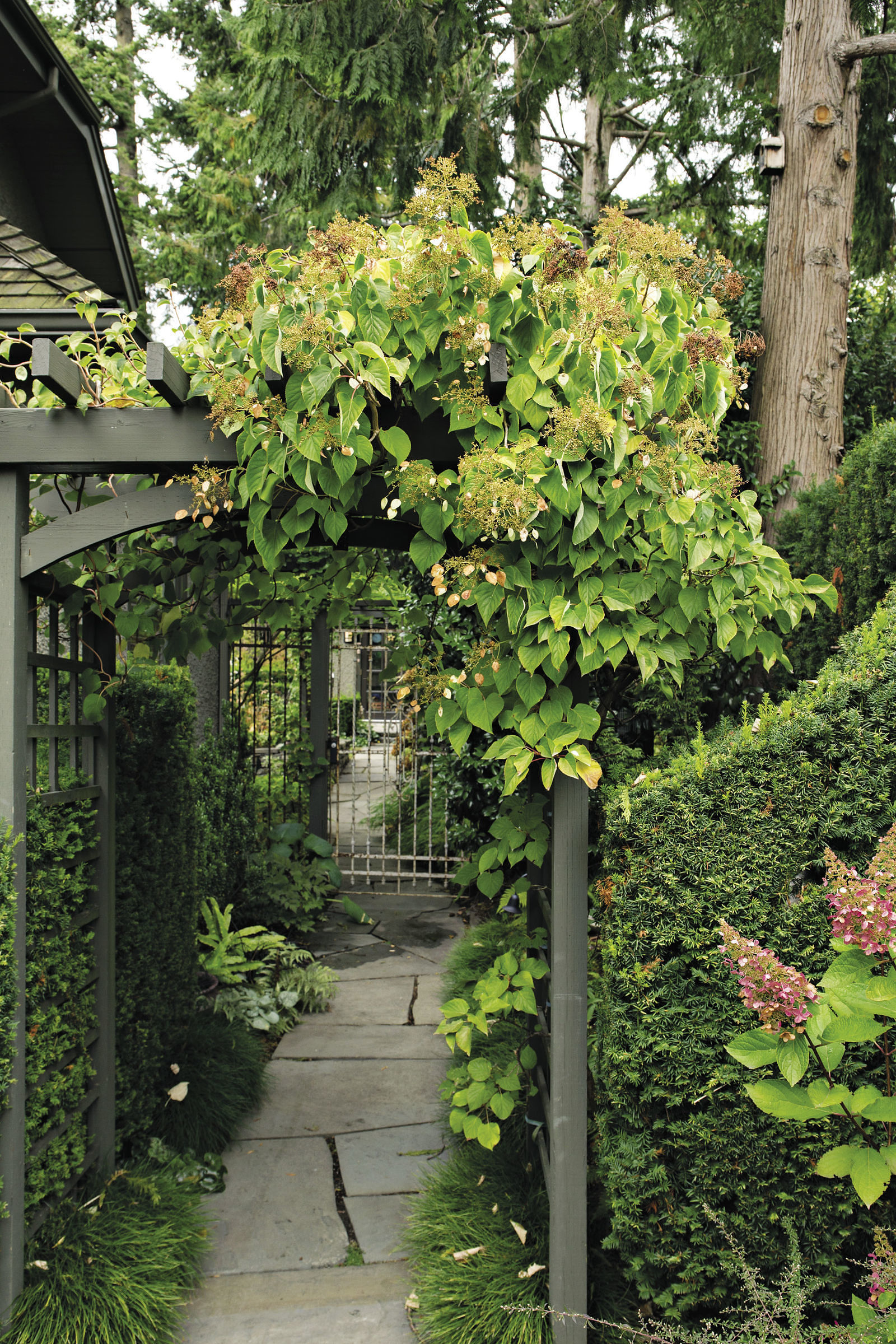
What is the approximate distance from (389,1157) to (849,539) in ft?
9.59

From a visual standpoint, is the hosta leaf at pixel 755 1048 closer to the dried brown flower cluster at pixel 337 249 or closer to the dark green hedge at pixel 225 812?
the dried brown flower cluster at pixel 337 249

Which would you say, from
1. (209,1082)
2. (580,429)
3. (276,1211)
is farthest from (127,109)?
(276,1211)

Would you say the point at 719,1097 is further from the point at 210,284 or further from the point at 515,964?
the point at 210,284

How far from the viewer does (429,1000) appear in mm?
4887

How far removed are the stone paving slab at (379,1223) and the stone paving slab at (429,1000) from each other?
142 cm

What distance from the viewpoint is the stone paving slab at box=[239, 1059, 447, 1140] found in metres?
3.56

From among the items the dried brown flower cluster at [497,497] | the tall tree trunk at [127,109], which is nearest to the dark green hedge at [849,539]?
the dried brown flower cluster at [497,497]

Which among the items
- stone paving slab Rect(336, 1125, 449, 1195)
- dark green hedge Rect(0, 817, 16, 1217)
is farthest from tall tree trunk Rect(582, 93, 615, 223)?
dark green hedge Rect(0, 817, 16, 1217)

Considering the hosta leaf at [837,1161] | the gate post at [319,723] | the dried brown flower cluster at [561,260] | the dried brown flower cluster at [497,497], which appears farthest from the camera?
the gate post at [319,723]

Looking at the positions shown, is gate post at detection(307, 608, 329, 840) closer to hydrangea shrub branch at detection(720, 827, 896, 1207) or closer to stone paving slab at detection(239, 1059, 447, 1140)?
stone paving slab at detection(239, 1059, 447, 1140)

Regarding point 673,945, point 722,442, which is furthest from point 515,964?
point 722,442

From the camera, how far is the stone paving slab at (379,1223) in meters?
2.72

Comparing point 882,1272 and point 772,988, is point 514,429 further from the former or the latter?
point 882,1272

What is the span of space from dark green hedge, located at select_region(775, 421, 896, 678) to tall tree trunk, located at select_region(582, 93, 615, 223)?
5432 millimetres
